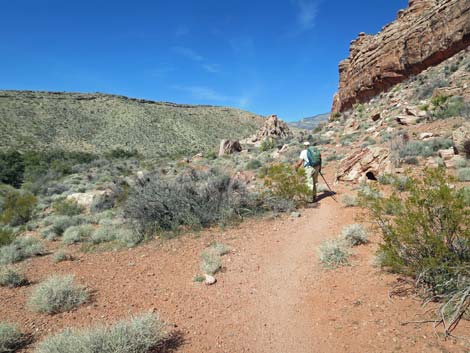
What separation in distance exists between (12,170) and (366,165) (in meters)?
27.7

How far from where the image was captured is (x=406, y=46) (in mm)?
20688

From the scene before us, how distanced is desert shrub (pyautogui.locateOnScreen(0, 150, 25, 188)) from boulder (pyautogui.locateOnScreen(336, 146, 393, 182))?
25.0 m

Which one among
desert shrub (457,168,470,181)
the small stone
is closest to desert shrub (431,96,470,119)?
desert shrub (457,168,470,181)

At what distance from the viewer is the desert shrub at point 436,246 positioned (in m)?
2.65

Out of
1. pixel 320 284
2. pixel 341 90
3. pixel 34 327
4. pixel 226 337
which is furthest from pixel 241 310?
pixel 341 90

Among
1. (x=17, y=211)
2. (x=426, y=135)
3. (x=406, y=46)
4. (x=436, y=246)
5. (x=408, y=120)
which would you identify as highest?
(x=406, y=46)

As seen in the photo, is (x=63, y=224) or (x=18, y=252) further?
(x=63, y=224)

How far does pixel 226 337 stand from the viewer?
297cm

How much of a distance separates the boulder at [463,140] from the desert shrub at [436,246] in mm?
5976

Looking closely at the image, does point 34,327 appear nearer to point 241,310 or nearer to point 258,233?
point 241,310

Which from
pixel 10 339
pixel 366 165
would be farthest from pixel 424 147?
pixel 10 339

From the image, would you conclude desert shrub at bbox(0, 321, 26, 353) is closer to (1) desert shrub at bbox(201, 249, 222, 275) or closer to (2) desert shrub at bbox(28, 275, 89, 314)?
(2) desert shrub at bbox(28, 275, 89, 314)

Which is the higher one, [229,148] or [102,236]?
[229,148]

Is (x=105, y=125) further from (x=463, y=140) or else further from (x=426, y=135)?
(x=463, y=140)
